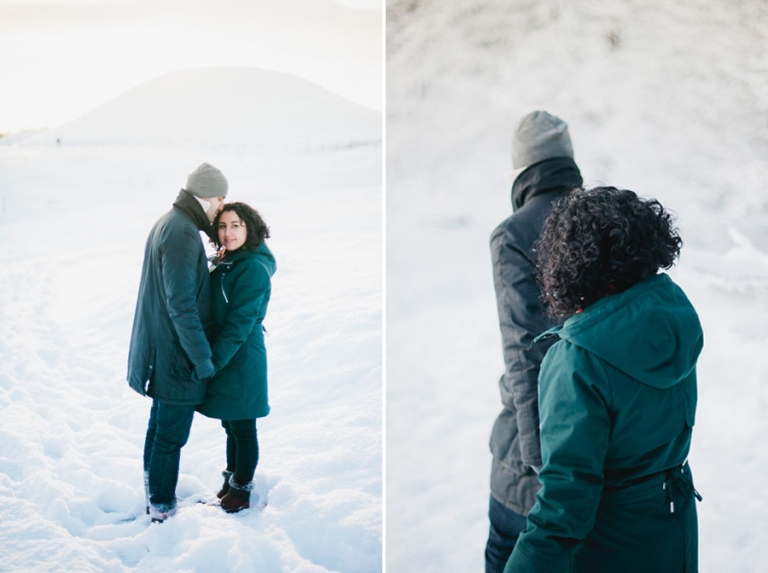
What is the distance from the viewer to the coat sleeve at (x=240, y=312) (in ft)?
6.84

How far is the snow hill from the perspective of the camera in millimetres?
2340

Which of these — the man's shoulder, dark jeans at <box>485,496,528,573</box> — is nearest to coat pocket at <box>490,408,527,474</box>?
dark jeans at <box>485,496,528,573</box>

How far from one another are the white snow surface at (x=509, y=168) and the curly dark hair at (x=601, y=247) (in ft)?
4.30

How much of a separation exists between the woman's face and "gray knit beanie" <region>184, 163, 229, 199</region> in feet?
0.29

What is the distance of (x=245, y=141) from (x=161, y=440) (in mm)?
1050

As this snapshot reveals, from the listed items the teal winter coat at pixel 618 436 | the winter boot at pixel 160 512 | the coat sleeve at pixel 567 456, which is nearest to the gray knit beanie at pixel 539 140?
the teal winter coat at pixel 618 436

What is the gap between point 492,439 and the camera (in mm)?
1635

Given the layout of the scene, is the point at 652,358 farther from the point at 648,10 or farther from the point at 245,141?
the point at 648,10

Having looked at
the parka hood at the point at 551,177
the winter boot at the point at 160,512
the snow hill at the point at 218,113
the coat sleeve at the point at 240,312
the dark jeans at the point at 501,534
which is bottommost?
the winter boot at the point at 160,512

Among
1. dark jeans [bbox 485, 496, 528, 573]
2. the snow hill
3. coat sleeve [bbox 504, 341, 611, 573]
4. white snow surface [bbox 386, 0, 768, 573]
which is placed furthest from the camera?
white snow surface [bbox 386, 0, 768, 573]

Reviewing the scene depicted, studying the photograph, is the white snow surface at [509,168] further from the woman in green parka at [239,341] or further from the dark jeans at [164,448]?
the dark jeans at [164,448]

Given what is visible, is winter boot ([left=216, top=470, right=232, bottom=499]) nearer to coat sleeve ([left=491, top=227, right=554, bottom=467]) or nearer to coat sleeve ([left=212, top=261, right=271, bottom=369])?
coat sleeve ([left=212, top=261, right=271, bottom=369])

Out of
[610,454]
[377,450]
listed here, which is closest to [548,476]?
[610,454]

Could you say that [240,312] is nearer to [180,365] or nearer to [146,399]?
[180,365]
